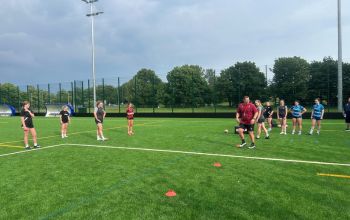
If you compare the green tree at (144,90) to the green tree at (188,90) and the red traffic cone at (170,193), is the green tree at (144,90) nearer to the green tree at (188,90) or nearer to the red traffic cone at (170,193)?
the green tree at (188,90)

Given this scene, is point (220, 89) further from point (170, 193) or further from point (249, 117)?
point (170, 193)

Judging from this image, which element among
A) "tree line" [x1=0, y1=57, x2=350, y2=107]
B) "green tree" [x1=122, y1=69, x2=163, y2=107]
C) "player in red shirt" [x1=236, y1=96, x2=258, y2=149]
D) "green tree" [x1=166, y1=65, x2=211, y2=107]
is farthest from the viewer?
"green tree" [x1=122, y1=69, x2=163, y2=107]

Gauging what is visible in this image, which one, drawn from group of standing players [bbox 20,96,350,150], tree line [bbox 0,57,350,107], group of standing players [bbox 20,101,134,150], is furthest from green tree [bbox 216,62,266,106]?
group of standing players [bbox 20,101,134,150]

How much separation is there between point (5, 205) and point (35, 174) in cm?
208

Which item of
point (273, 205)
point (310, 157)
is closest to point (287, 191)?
point (273, 205)

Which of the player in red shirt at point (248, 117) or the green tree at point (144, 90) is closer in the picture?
the player in red shirt at point (248, 117)

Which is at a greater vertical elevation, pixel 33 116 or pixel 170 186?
pixel 33 116

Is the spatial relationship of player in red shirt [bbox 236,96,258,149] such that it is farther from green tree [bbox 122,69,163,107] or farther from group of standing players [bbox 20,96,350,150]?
green tree [bbox 122,69,163,107]

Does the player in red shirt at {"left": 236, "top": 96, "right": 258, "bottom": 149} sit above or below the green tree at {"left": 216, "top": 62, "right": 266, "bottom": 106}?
below

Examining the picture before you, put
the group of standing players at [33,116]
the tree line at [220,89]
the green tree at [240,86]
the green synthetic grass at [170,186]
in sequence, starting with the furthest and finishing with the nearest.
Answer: the green tree at [240,86]
the tree line at [220,89]
the group of standing players at [33,116]
the green synthetic grass at [170,186]

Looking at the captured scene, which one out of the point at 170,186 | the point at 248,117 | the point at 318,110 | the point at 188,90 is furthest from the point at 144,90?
the point at 170,186

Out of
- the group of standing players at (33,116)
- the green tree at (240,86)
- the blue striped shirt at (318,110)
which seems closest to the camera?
the group of standing players at (33,116)

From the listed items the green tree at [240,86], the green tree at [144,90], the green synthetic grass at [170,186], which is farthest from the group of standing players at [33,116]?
the green tree at [144,90]

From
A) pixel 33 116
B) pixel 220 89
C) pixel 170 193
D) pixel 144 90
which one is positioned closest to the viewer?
pixel 170 193
